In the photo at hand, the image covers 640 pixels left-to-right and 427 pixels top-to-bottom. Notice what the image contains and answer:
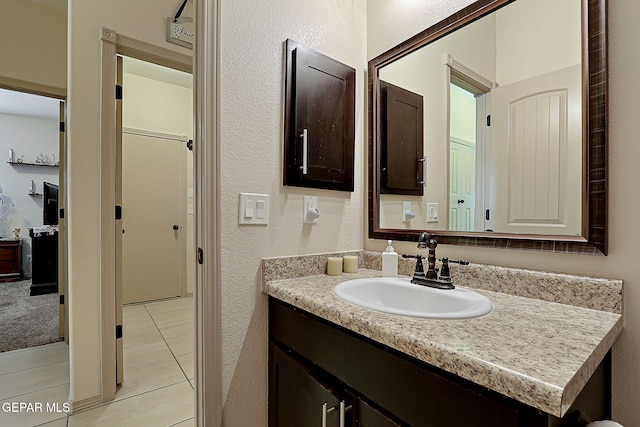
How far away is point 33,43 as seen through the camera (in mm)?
2477

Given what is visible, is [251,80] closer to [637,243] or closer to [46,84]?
[637,243]

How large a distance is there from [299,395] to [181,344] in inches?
76.1

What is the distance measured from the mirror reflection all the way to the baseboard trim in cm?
196

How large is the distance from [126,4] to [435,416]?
258cm

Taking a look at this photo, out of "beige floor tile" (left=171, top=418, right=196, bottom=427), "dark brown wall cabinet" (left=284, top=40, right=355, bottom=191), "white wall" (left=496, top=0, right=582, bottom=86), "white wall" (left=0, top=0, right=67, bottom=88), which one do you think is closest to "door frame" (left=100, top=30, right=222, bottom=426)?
"dark brown wall cabinet" (left=284, top=40, right=355, bottom=191)

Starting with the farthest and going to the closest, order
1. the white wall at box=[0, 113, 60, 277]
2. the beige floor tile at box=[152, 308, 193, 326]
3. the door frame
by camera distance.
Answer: the white wall at box=[0, 113, 60, 277], the beige floor tile at box=[152, 308, 193, 326], the door frame

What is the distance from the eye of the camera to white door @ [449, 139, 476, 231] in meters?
1.18

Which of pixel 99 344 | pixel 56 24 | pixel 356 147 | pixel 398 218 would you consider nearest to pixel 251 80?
pixel 356 147

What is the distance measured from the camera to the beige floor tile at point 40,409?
1612mm

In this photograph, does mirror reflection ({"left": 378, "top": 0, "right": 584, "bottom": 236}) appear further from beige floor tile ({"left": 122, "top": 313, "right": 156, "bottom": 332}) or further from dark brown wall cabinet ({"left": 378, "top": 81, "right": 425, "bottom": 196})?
beige floor tile ({"left": 122, "top": 313, "right": 156, "bottom": 332})

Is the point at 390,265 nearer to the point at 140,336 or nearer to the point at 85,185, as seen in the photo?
the point at 85,185

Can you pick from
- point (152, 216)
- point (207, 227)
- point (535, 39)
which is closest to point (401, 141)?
point (535, 39)

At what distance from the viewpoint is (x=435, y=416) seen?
63cm

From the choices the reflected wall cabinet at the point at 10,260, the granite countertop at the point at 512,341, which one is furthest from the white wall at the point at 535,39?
the reflected wall cabinet at the point at 10,260
